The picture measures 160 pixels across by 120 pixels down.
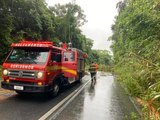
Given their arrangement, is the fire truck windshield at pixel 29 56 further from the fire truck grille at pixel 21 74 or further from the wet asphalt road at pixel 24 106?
the wet asphalt road at pixel 24 106

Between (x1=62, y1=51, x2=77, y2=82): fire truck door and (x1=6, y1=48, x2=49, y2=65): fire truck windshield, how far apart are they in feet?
8.54

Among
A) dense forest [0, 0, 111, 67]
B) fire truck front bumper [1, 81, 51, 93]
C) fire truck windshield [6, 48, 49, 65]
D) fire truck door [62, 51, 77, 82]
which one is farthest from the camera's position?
dense forest [0, 0, 111, 67]

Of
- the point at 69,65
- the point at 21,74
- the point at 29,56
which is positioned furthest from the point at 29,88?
the point at 69,65

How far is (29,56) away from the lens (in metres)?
10.6

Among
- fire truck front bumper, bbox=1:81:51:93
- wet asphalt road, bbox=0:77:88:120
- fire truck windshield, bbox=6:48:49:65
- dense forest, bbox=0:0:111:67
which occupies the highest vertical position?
dense forest, bbox=0:0:111:67

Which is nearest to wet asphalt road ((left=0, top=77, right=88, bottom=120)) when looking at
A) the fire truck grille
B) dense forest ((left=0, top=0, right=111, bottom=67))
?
the fire truck grille

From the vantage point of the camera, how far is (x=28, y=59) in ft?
34.3

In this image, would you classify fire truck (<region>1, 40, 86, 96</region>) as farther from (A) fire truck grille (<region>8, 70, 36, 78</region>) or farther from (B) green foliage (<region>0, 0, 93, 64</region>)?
(B) green foliage (<region>0, 0, 93, 64</region>)

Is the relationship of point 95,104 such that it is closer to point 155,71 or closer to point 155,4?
point 155,71

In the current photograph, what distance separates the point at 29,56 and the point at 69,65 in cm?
459

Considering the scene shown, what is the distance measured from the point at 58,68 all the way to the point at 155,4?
5.80 meters

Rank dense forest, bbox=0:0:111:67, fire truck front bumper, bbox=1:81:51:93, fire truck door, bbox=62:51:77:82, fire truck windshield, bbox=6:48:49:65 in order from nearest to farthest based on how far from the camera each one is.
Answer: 1. fire truck front bumper, bbox=1:81:51:93
2. fire truck windshield, bbox=6:48:49:65
3. fire truck door, bbox=62:51:77:82
4. dense forest, bbox=0:0:111:67

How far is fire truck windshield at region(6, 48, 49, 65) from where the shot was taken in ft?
34.0

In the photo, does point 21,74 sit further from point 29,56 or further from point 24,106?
point 24,106
